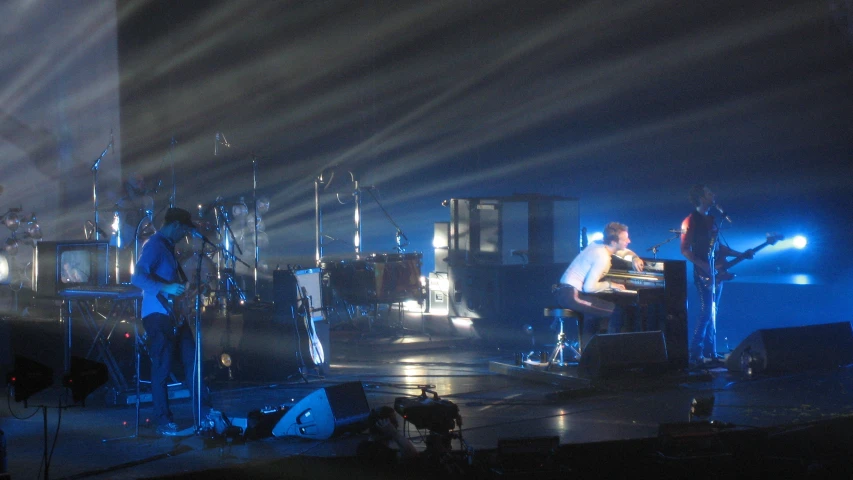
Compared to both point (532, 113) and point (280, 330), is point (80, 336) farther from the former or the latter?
point (532, 113)

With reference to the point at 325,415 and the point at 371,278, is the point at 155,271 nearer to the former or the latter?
the point at 325,415

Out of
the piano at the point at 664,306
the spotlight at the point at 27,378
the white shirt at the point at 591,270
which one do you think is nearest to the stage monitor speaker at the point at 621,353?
the piano at the point at 664,306

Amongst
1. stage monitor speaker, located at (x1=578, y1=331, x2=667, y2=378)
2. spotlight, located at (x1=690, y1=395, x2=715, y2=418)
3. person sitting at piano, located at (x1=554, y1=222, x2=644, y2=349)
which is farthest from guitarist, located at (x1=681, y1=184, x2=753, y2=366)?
spotlight, located at (x1=690, y1=395, x2=715, y2=418)

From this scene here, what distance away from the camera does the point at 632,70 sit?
480 inches

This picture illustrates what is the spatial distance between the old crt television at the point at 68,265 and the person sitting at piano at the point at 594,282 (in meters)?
3.93

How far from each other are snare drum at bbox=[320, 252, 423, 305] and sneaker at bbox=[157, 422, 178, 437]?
482 cm

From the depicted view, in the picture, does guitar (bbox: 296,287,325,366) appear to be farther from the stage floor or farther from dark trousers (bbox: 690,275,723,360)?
dark trousers (bbox: 690,275,723,360)

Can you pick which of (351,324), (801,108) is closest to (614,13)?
(801,108)

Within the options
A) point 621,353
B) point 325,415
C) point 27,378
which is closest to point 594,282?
point 621,353

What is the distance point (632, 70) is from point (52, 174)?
846 centimetres

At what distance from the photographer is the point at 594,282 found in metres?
7.30

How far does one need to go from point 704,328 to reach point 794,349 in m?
0.87

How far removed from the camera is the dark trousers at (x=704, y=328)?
7777 millimetres

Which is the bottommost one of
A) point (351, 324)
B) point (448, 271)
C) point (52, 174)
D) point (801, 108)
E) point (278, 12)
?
point (351, 324)
